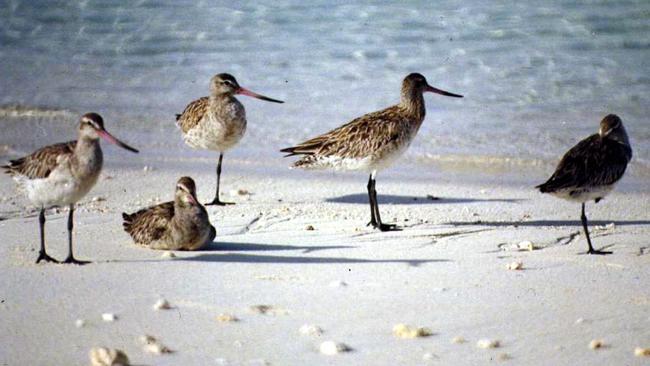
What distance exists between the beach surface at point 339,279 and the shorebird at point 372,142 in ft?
1.21

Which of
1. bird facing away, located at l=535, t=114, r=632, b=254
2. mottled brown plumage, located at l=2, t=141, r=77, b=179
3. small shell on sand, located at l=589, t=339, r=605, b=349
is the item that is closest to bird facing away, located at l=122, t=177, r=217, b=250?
mottled brown plumage, located at l=2, t=141, r=77, b=179

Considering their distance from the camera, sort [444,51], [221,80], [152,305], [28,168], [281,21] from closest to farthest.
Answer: [152,305] < [28,168] < [221,80] < [444,51] < [281,21]

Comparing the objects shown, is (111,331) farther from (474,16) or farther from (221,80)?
(474,16)

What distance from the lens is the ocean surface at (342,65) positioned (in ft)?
41.6

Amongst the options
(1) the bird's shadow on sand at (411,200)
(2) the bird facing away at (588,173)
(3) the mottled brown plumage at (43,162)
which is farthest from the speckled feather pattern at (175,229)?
(2) the bird facing away at (588,173)

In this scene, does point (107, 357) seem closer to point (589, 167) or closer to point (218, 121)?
point (589, 167)

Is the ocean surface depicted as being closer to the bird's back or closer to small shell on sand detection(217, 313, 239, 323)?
the bird's back

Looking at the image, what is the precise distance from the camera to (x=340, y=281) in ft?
22.8

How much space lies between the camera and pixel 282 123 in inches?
512

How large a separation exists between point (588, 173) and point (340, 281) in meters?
2.29

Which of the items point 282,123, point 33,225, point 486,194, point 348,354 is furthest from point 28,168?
point 282,123

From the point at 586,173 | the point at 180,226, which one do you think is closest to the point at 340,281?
the point at 180,226

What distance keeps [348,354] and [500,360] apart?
0.73 meters

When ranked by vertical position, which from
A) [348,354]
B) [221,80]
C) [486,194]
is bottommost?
[348,354]
